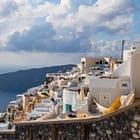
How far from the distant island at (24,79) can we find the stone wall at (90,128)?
320 feet

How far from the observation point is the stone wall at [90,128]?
8.31 meters

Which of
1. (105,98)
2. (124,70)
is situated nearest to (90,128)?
(105,98)

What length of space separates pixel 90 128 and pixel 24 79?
105526 mm

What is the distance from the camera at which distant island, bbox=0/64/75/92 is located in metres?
111

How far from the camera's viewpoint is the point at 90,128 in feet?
31.0

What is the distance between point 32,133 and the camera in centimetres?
1097

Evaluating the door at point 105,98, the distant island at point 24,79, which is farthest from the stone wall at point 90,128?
the distant island at point 24,79

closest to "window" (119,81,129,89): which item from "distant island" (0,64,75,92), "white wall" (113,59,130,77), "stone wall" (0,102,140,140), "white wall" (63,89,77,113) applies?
"white wall" (113,59,130,77)

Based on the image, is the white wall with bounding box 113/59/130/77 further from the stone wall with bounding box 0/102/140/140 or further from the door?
the stone wall with bounding box 0/102/140/140

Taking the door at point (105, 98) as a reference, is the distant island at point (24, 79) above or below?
below

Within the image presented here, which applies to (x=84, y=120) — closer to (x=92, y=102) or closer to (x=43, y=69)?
(x=92, y=102)

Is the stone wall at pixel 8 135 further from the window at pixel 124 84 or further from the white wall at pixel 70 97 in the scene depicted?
the white wall at pixel 70 97

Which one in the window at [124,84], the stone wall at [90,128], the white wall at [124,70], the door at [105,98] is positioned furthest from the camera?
the white wall at [124,70]

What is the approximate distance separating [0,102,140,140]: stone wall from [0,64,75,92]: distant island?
97684 mm
